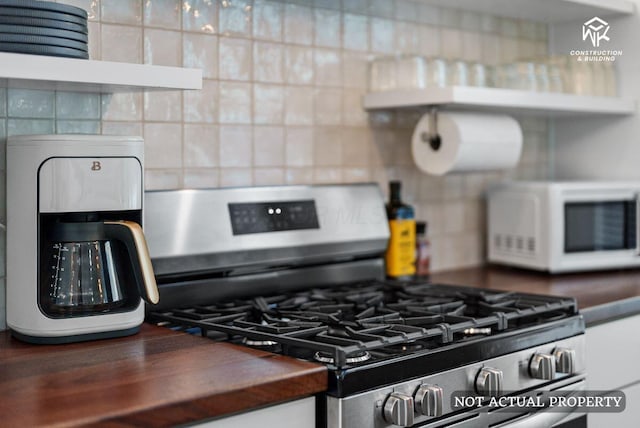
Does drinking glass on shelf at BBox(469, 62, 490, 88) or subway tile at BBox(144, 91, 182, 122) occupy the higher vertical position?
drinking glass on shelf at BBox(469, 62, 490, 88)

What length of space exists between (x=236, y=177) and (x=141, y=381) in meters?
0.88

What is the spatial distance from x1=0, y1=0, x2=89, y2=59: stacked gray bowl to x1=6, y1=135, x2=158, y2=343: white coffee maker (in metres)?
0.16

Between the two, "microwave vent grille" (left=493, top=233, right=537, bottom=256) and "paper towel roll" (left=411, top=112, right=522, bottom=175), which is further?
"microwave vent grille" (left=493, top=233, right=537, bottom=256)

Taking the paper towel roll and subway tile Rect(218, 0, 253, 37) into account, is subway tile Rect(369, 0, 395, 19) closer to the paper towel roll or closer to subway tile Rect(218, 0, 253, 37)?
the paper towel roll

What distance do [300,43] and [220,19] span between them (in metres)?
0.26

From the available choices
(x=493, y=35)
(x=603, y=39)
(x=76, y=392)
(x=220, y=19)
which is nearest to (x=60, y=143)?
(x=76, y=392)

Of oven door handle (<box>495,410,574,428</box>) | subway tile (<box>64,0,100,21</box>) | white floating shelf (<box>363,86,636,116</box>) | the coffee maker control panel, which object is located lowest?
oven door handle (<box>495,410,574,428</box>)

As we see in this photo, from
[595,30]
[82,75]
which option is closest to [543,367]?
[82,75]

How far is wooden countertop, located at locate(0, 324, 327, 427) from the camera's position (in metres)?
1.07

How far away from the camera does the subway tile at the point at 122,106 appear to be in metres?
1.76

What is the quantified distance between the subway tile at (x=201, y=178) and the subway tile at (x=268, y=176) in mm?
120

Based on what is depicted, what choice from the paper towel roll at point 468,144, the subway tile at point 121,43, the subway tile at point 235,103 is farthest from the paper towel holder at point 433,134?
the subway tile at point 121,43

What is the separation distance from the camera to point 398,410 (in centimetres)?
131

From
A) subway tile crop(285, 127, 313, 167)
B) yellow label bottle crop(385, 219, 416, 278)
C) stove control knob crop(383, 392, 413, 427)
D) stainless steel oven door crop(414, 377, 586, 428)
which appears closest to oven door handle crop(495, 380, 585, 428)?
stainless steel oven door crop(414, 377, 586, 428)
